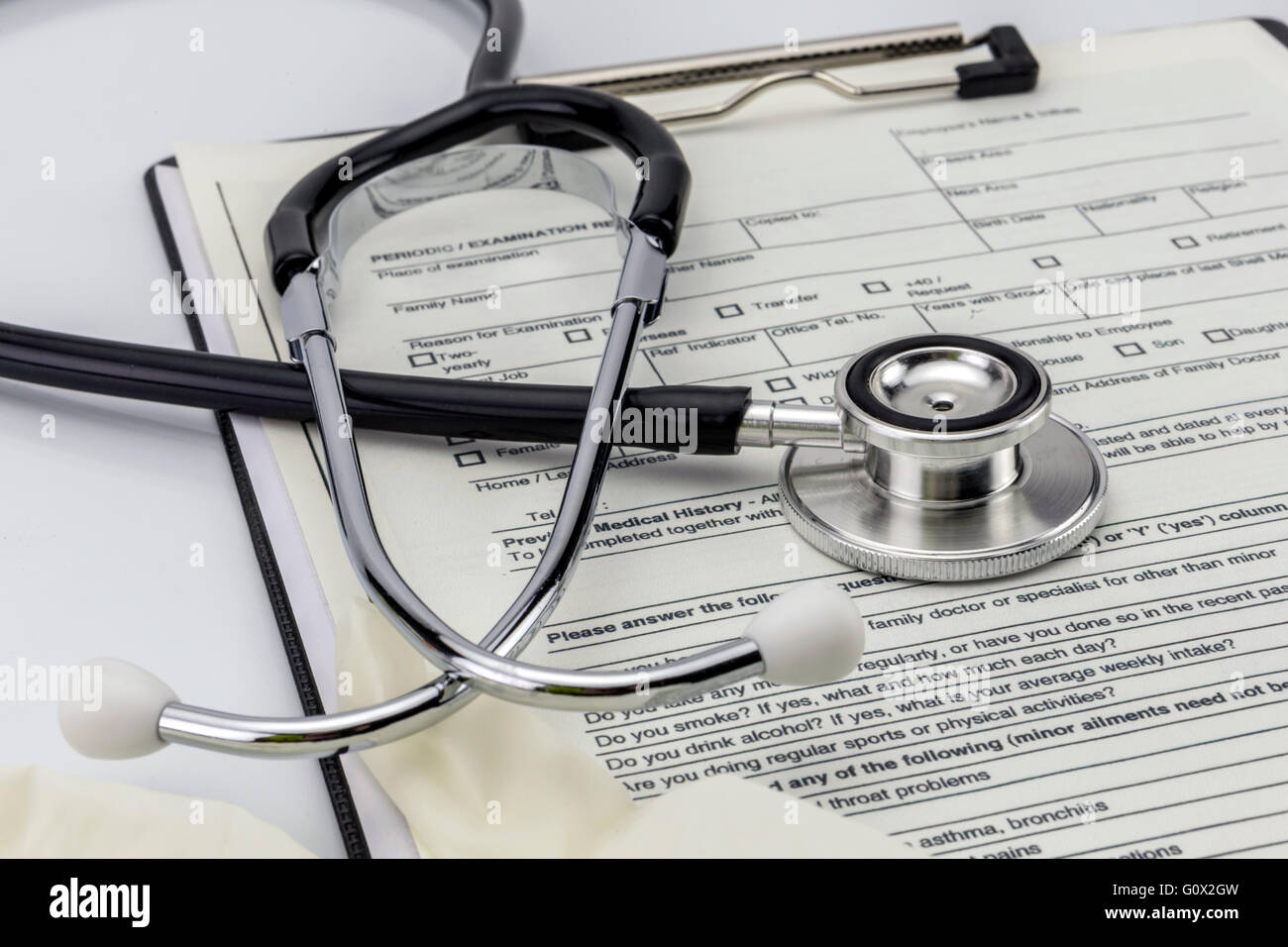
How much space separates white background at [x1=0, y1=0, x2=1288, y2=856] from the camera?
0.59m

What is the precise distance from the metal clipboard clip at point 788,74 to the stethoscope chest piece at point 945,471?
15.6 inches

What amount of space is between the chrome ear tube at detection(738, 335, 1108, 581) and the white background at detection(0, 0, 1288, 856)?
257 millimetres

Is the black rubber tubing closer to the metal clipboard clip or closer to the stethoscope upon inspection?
the stethoscope

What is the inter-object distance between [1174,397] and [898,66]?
0.45 metres

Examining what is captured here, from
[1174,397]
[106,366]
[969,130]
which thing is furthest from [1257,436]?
[106,366]

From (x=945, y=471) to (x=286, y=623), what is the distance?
30cm

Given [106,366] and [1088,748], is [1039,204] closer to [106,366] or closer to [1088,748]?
[1088,748]

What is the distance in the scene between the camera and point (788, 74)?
1.00m

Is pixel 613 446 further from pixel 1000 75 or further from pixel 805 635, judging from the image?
pixel 1000 75
